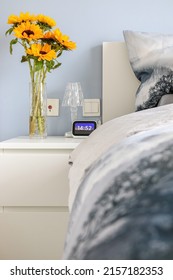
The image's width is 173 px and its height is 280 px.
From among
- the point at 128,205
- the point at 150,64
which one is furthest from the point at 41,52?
the point at 128,205

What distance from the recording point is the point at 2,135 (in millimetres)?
2111

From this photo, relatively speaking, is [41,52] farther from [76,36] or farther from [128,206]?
[128,206]

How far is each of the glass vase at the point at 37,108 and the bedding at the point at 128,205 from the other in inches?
49.9

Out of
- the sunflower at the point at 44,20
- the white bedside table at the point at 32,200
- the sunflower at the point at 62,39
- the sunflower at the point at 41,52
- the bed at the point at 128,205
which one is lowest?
the white bedside table at the point at 32,200

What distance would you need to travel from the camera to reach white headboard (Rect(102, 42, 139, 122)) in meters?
2.03

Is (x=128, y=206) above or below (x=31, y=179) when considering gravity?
above

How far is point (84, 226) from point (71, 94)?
148 cm

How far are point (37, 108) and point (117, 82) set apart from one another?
414 mm

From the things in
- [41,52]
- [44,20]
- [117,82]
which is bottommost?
[117,82]

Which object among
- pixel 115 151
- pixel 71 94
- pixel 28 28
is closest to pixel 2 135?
pixel 71 94

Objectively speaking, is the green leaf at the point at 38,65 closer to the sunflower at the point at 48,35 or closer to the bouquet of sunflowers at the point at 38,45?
the bouquet of sunflowers at the point at 38,45

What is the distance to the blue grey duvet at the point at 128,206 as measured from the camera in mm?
459

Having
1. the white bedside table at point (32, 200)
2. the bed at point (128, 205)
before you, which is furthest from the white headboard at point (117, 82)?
the bed at point (128, 205)

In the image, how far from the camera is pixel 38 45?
6.11 feet
